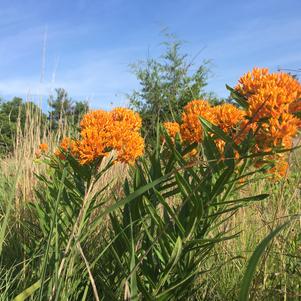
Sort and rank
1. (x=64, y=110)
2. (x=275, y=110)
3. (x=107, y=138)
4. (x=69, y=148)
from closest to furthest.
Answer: (x=275, y=110) → (x=107, y=138) → (x=69, y=148) → (x=64, y=110)

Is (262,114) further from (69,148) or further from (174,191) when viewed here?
(69,148)

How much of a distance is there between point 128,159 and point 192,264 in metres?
0.45

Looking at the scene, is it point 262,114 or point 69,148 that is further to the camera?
point 69,148

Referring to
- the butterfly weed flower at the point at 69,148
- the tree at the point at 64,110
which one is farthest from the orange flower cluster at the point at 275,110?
the tree at the point at 64,110

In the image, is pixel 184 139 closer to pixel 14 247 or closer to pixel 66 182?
pixel 66 182

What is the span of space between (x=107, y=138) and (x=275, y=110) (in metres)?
Result: 0.60

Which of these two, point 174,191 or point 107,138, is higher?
point 107,138

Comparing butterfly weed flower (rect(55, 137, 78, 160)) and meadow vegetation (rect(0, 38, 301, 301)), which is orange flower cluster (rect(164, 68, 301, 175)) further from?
butterfly weed flower (rect(55, 137, 78, 160))

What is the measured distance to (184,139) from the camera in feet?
4.45

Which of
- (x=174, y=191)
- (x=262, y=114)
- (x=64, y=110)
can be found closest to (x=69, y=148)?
(x=174, y=191)

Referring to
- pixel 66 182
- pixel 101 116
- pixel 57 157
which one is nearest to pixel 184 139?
pixel 101 116

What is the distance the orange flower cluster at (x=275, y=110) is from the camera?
102 centimetres

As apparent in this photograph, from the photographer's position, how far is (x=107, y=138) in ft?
4.45

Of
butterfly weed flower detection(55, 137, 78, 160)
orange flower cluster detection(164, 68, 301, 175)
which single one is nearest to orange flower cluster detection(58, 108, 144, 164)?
butterfly weed flower detection(55, 137, 78, 160)
